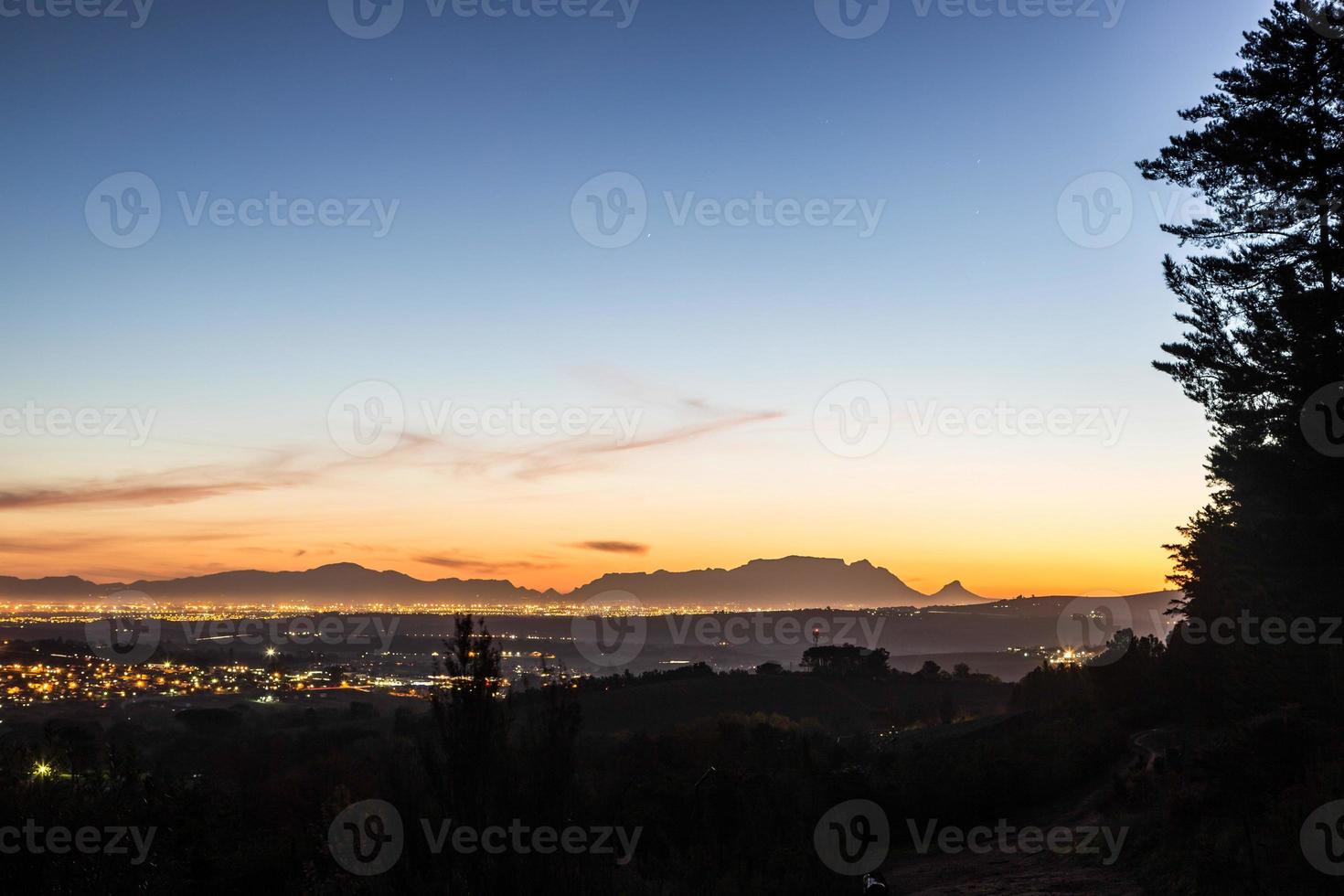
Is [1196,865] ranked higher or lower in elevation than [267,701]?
higher

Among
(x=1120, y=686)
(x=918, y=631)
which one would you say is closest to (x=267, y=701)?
(x=1120, y=686)

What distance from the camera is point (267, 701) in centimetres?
6512

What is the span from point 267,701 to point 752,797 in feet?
186

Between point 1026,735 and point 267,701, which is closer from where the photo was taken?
point 1026,735

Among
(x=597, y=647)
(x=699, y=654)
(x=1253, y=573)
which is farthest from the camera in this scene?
(x=597, y=647)

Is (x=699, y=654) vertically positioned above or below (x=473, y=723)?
below

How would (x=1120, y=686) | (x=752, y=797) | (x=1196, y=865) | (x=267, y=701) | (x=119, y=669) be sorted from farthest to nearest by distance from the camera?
1. (x=119, y=669)
2. (x=267, y=701)
3. (x=1120, y=686)
4. (x=752, y=797)
5. (x=1196, y=865)

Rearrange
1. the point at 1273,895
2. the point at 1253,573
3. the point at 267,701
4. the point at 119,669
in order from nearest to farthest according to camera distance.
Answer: the point at 1273,895, the point at 1253,573, the point at 267,701, the point at 119,669

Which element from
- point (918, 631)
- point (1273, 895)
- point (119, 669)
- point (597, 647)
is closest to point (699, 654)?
point (597, 647)

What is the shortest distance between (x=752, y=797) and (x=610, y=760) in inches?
335

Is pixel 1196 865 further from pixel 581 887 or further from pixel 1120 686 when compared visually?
pixel 1120 686

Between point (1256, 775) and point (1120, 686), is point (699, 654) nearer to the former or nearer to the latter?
point (1120, 686)

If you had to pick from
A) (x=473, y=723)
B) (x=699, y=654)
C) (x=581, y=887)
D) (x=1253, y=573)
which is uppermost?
(x=1253, y=573)

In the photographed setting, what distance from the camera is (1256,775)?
13.0 metres
